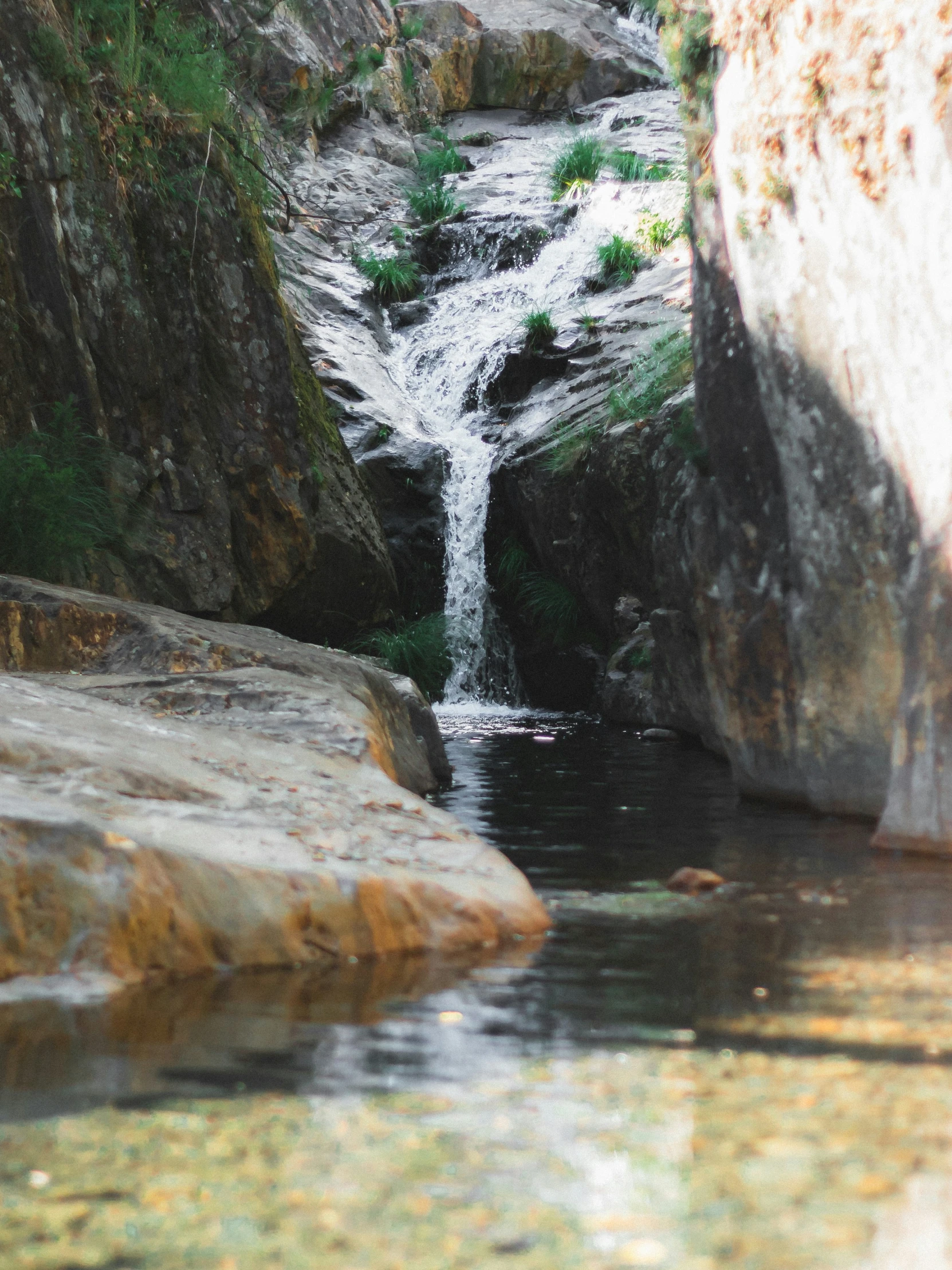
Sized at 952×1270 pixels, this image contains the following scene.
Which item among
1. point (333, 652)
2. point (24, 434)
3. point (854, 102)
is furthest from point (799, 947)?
point (24, 434)

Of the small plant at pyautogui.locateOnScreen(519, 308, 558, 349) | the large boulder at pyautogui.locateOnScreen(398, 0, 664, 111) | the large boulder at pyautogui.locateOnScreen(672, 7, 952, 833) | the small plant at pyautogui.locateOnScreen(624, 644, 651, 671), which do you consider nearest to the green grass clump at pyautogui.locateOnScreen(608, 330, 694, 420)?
the small plant at pyautogui.locateOnScreen(624, 644, 651, 671)

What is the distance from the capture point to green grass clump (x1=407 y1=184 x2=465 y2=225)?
52.0 feet

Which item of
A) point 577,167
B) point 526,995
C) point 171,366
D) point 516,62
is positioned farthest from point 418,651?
point 516,62

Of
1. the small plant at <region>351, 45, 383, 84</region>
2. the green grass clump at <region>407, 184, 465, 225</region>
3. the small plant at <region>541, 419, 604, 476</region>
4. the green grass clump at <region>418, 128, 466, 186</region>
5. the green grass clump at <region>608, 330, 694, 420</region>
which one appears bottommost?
the small plant at <region>541, 419, 604, 476</region>

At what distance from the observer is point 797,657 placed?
5332mm

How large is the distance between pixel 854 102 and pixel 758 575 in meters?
1.99

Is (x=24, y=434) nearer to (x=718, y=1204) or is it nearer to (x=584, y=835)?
(x=584, y=835)

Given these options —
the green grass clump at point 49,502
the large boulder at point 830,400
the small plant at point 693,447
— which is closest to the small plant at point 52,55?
the green grass clump at point 49,502

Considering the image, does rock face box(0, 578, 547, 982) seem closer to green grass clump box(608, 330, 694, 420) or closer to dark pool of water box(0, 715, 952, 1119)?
dark pool of water box(0, 715, 952, 1119)

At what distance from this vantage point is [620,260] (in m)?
13.8

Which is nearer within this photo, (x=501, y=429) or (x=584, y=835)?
(x=584, y=835)

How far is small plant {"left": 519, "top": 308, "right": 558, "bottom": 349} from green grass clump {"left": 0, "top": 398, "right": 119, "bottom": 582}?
620 cm

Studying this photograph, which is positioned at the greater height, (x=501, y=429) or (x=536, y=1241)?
(x=501, y=429)

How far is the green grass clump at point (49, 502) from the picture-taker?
7105mm
